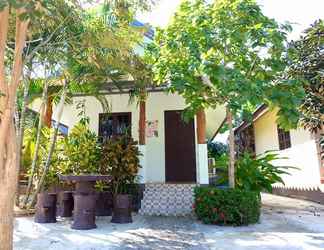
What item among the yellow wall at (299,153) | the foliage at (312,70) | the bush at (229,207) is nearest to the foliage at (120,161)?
the bush at (229,207)

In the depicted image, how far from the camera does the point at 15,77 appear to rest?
4.10 meters

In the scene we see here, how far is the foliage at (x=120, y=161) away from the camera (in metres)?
8.18

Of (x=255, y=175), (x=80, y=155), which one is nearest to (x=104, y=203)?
(x=80, y=155)

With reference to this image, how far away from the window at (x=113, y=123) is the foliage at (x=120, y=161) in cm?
207

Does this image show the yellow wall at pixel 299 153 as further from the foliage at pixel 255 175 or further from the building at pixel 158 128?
the building at pixel 158 128

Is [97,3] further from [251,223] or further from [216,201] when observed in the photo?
[251,223]

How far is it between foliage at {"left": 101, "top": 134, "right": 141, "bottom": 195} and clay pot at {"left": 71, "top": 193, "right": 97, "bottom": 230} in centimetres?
183

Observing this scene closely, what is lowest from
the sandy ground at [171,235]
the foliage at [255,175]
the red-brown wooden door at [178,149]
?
the sandy ground at [171,235]

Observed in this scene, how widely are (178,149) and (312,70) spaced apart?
5.21 meters

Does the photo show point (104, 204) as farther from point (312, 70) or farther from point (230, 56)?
point (312, 70)

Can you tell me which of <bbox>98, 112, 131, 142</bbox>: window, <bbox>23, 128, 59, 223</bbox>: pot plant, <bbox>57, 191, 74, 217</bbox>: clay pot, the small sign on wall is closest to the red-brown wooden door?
the small sign on wall

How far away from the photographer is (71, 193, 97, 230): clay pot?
6.12 meters

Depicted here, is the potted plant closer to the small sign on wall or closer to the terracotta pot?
the terracotta pot

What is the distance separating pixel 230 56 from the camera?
21.7 ft
